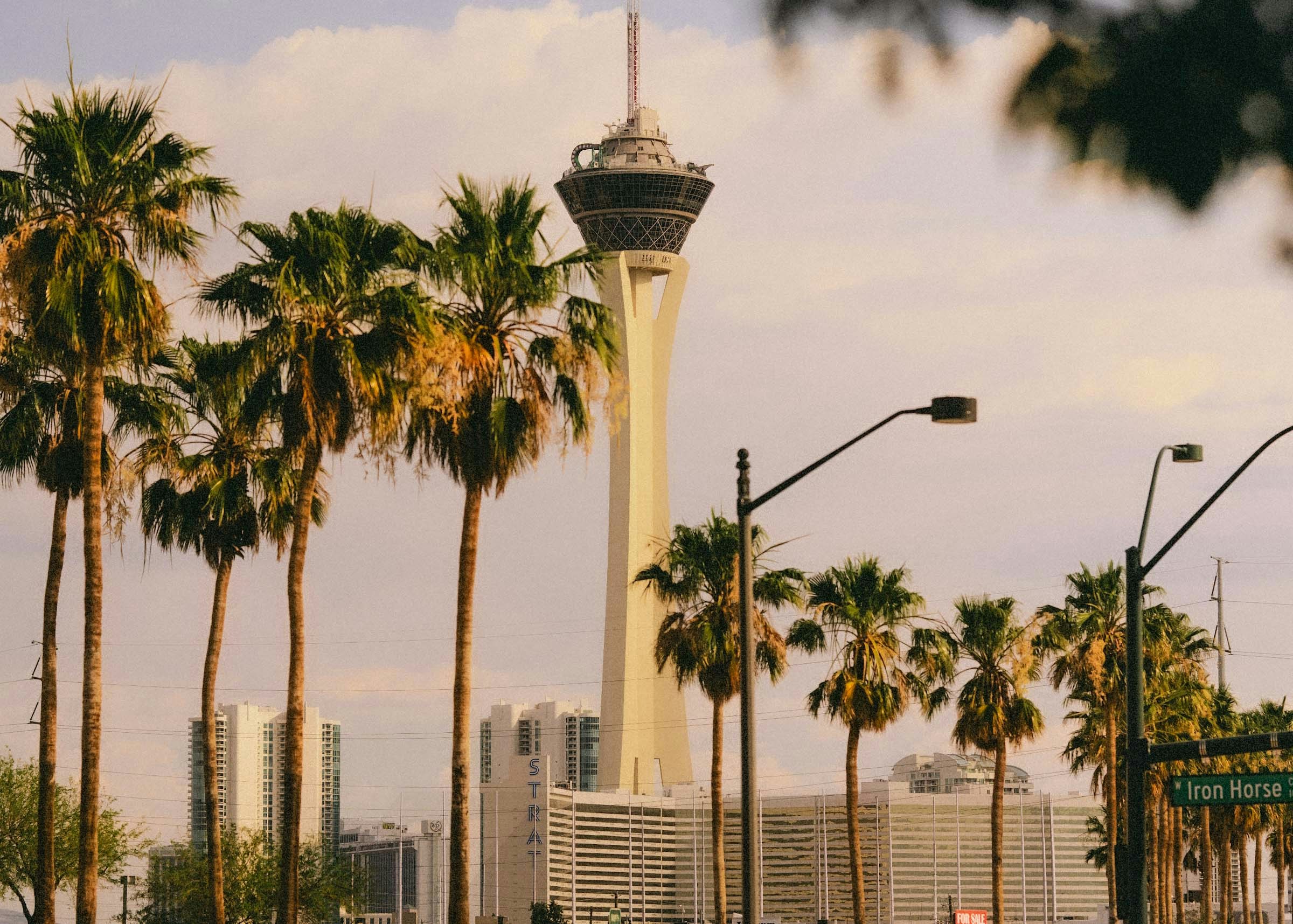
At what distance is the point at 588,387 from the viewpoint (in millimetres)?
32875

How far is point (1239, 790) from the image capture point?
1170 inches

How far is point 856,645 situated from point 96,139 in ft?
96.6

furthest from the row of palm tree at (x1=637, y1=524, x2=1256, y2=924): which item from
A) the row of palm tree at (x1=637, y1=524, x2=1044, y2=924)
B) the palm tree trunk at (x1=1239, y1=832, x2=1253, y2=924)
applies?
the palm tree trunk at (x1=1239, y1=832, x2=1253, y2=924)

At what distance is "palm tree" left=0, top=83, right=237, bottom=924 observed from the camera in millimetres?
31344

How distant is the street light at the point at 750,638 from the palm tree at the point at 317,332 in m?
8.93

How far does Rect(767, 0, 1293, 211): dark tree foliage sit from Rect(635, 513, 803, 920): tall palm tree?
149 ft

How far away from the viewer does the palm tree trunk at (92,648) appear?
105ft

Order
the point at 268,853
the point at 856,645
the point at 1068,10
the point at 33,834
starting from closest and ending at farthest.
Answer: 1. the point at 1068,10
2. the point at 856,645
3. the point at 33,834
4. the point at 268,853

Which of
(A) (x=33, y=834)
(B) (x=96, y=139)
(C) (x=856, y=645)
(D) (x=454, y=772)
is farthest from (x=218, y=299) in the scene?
(A) (x=33, y=834)

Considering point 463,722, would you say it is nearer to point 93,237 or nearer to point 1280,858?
point 93,237

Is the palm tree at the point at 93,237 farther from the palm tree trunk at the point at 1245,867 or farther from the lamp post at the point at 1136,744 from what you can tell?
the palm tree trunk at the point at 1245,867

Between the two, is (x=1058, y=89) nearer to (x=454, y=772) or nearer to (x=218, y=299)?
(x=454, y=772)

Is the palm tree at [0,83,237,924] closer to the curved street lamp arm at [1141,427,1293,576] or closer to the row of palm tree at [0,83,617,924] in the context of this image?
the row of palm tree at [0,83,617,924]

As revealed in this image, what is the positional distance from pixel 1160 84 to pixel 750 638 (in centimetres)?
2110
